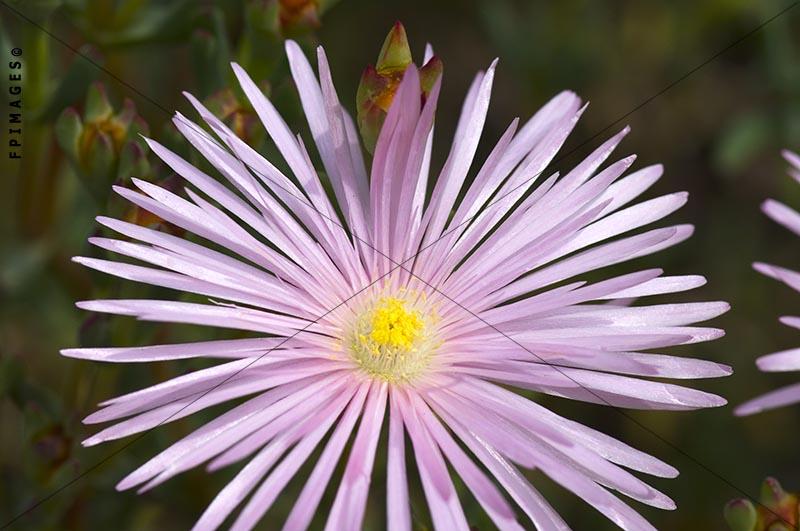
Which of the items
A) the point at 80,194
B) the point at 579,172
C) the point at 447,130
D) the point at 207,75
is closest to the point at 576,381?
the point at 579,172

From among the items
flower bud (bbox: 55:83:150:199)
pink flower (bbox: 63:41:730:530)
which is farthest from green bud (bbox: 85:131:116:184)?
pink flower (bbox: 63:41:730:530)

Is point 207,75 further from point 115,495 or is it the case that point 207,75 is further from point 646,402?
point 646,402

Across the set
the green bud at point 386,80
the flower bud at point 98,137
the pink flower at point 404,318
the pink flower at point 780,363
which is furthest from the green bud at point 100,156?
the pink flower at point 780,363

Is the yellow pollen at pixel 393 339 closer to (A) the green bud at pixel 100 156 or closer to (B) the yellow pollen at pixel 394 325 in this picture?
(B) the yellow pollen at pixel 394 325

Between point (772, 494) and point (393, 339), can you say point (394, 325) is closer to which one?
point (393, 339)

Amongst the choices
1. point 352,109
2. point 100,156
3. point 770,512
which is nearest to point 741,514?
point 770,512

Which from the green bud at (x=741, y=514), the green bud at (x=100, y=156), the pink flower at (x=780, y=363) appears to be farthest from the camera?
the green bud at (x=100, y=156)
